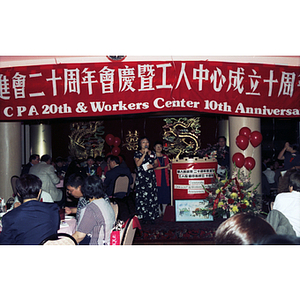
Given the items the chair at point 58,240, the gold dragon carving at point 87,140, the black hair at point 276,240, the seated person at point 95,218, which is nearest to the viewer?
the black hair at point 276,240

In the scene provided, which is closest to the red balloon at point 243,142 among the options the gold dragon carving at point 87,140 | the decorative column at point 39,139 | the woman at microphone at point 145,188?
the woman at microphone at point 145,188

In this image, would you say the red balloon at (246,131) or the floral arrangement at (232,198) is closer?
the floral arrangement at (232,198)

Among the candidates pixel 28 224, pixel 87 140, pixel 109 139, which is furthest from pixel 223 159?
pixel 87 140

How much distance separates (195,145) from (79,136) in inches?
155

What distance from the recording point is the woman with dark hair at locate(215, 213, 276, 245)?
147 cm

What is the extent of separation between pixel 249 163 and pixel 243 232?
12.8 feet

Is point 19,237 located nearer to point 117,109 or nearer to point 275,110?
point 117,109

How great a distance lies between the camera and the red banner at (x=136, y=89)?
4.81 metres

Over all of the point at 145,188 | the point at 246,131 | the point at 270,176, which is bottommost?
the point at 270,176

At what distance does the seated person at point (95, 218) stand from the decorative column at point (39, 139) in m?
8.47

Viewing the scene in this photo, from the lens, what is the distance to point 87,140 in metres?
10.9

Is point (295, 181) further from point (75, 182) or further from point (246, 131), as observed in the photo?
point (246, 131)

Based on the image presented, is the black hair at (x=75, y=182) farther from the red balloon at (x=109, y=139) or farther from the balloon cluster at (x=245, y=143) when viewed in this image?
the red balloon at (x=109, y=139)

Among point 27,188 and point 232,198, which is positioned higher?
point 27,188
